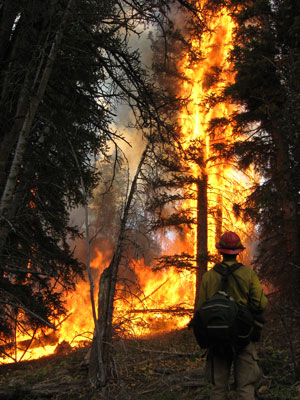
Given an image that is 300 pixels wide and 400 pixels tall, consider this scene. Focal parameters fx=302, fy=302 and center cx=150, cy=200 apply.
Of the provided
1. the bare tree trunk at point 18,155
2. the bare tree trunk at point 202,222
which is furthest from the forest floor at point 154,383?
the bare tree trunk at point 202,222

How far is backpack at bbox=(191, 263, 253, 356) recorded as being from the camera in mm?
3031

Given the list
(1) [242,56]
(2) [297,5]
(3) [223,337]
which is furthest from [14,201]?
(2) [297,5]

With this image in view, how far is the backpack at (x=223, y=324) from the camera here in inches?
119

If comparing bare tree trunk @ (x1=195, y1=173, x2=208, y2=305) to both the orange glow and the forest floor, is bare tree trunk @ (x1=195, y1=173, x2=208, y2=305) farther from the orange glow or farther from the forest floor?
the forest floor

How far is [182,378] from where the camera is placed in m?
5.63

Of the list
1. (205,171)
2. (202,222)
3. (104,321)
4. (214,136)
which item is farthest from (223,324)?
(214,136)

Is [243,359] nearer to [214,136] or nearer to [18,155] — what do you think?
[18,155]

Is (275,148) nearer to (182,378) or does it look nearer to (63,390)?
(182,378)

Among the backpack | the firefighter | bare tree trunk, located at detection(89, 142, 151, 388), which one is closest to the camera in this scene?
the backpack

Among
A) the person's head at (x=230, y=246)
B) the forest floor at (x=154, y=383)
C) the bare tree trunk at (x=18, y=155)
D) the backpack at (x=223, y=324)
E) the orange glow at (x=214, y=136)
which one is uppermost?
the orange glow at (x=214, y=136)

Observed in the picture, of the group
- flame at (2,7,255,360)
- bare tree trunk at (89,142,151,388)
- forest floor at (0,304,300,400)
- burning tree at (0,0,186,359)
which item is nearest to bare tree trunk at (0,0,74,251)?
burning tree at (0,0,186,359)

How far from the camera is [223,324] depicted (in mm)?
3027

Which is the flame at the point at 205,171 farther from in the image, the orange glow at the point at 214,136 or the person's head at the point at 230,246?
the person's head at the point at 230,246

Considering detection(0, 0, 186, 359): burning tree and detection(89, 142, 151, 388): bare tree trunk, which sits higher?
detection(0, 0, 186, 359): burning tree
